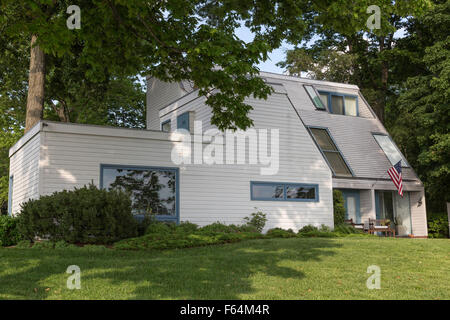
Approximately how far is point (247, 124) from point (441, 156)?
1332 cm

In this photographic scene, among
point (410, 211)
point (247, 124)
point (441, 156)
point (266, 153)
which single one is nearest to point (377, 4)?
point (247, 124)

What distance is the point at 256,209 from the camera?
1753cm

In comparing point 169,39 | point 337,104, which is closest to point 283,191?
point 169,39

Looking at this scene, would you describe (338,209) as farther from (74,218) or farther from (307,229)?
(74,218)

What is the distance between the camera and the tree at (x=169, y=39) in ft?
36.0

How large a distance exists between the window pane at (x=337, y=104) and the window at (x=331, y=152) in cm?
261

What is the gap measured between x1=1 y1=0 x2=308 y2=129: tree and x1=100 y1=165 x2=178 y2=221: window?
298 centimetres

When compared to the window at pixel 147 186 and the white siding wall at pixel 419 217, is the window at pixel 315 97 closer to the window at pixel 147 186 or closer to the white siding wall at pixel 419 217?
the white siding wall at pixel 419 217

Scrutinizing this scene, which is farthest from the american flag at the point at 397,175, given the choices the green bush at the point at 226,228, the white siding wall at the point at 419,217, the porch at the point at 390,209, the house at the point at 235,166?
the green bush at the point at 226,228

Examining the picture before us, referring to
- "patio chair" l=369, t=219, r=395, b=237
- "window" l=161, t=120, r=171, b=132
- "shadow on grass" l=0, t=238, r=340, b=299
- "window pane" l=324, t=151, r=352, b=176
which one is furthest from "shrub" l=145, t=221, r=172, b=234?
"patio chair" l=369, t=219, r=395, b=237

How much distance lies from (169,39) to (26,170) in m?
7.01

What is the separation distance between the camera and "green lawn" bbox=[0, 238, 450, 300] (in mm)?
7395

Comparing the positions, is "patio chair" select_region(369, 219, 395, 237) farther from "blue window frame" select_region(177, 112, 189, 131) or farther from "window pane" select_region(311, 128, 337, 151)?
"blue window frame" select_region(177, 112, 189, 131)
